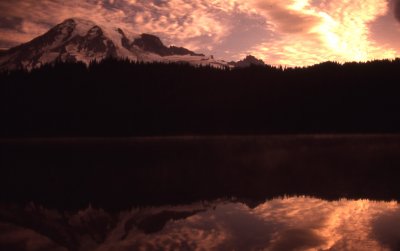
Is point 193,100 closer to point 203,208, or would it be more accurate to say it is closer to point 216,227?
point 203,208

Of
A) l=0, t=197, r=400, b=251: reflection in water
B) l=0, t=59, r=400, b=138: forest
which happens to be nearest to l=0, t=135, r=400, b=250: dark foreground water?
l=0, t=197, r=400, b=251: reflection in water

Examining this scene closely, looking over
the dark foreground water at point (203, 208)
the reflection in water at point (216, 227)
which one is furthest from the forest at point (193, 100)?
the reflection in water at point (216, 227)

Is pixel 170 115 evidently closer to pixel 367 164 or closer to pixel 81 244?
pixel 367 164

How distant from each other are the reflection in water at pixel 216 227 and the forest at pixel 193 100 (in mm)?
88312

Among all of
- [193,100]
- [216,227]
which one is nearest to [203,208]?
[216,227]

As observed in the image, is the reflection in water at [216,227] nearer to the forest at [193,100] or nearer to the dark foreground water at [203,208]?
the dark foreground water at [203,208]

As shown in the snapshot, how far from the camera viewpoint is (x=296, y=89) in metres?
120

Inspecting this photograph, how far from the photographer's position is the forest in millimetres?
105188

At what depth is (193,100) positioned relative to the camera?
119562mm

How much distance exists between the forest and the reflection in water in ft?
290

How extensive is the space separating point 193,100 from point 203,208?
4141 inches

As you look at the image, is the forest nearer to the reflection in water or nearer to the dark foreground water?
the dark foreground water

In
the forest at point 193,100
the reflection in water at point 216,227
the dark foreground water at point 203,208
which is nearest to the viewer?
the reflection in water at point 216,227

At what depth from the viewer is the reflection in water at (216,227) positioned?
1005 cm
